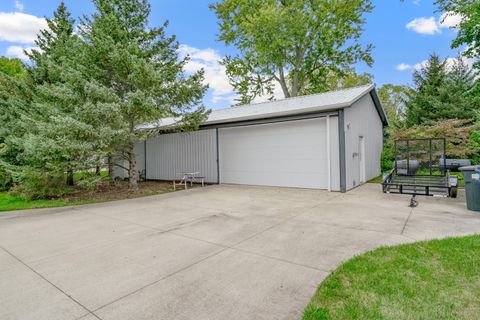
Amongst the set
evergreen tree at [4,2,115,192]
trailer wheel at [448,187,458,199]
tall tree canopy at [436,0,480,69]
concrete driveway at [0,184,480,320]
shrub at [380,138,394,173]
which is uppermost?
tall tree canopy at [436,0,480,69]

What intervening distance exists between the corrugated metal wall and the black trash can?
8.42m

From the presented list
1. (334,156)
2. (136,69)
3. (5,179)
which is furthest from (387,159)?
(5,179)

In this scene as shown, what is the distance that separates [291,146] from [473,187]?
17.2ft

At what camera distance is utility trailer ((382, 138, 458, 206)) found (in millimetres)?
7176

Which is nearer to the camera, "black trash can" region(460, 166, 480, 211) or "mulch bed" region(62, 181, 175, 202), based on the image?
"black trash can" region(460, 166, 480, 211)

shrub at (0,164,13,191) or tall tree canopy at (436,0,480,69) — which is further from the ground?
tall tree canopy at (436,0,480,69)

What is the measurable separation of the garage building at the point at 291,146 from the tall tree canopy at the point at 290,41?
32.2 feet

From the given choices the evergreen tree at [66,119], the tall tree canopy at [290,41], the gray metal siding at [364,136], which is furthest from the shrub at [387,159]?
the evergreen tree at [66,119]

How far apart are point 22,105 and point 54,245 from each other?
8.78 meters

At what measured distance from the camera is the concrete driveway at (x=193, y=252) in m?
2.48

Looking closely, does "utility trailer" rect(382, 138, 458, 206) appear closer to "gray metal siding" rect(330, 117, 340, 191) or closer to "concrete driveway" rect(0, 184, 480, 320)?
"concrete driveway" rect(0, 184, 480, 320)

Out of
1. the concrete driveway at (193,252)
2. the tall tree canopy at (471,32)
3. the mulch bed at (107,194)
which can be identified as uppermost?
the tall tree canopy at (471,32)

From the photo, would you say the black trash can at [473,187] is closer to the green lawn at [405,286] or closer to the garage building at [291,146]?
the green lawn at [405,286]

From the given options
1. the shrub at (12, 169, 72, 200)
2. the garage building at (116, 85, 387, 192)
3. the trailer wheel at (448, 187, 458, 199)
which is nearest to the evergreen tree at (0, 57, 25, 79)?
the garage building at (116, 85, 387, 192)
